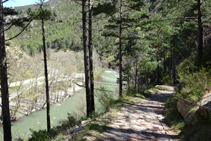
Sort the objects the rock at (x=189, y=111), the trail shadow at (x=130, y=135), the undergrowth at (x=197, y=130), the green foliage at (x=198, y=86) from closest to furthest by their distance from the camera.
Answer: the undergrowth at (x=197, y=130) → the trail shadow at (x=130, y=135) → the rock at (x=189, y=111) → the green foliage at (x=198, y=86)

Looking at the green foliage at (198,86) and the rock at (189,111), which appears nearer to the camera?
the rock at (189,111)

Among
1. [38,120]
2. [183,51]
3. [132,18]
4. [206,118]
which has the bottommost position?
[38,120]

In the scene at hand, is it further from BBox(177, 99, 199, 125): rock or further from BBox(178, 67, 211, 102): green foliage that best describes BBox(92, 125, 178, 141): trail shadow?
BBox(178, 67, 211, 102): green foliage

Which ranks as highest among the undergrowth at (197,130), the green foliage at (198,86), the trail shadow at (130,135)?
the green foliage at (198,86)

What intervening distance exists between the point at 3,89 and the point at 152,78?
20.4m

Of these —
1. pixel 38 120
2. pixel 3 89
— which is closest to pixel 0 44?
pixel 3 89

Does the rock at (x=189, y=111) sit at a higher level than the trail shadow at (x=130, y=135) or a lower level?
higher

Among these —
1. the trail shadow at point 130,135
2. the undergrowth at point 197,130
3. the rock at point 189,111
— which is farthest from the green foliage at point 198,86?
the trail shadow at point 130,135

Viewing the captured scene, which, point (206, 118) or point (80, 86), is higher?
point (206, 118)

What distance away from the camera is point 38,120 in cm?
2081

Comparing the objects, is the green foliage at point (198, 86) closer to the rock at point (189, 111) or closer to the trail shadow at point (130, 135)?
the rock at point (189, 111)

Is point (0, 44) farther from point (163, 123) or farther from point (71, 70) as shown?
point (71, 70)

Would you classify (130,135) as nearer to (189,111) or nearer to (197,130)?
(197,130)

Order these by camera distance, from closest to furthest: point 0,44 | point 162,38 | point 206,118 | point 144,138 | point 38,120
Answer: point 206,118
point 144,138
point 0,44
point 162,38
point 38,120
